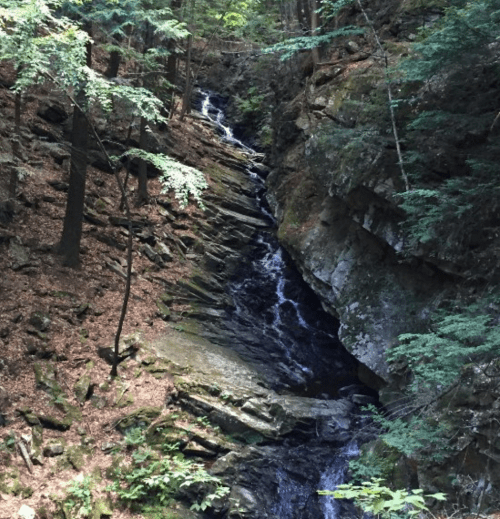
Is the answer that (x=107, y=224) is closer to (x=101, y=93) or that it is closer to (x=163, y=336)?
(x=163, y=336)

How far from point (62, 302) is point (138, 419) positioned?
11.0 feet

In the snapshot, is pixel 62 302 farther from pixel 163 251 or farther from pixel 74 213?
pixel 163 251

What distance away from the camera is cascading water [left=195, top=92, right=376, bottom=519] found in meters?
8.94

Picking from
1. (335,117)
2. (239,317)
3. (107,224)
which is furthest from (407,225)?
(107,224)

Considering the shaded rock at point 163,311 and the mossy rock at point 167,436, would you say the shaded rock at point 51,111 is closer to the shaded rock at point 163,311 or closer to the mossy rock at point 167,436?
the shaded rock at point 163,311

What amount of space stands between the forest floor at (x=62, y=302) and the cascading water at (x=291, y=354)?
197 cm

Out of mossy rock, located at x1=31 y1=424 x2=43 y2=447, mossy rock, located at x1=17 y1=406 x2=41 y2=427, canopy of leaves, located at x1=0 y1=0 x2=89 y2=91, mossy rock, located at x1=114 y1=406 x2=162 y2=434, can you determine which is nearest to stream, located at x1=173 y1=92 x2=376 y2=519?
mossy rock, located at x1=114 y1=406 x2=162 y2=434

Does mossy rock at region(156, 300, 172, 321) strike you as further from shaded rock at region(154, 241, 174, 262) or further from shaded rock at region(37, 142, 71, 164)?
shaded rock at region(37, 142, 71, 164)

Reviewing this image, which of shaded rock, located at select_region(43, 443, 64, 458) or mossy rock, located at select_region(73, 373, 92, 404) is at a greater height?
mossy rock, located at select_region(73, 373, 92, 404)

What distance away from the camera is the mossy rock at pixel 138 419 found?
353 inches

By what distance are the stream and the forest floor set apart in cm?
183

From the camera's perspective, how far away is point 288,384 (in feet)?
37.9

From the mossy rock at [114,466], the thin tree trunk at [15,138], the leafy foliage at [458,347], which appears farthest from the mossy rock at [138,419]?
the thin tree trunk at [15,138]

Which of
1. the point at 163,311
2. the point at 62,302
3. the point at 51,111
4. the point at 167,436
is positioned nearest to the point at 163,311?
the point at 163,311
